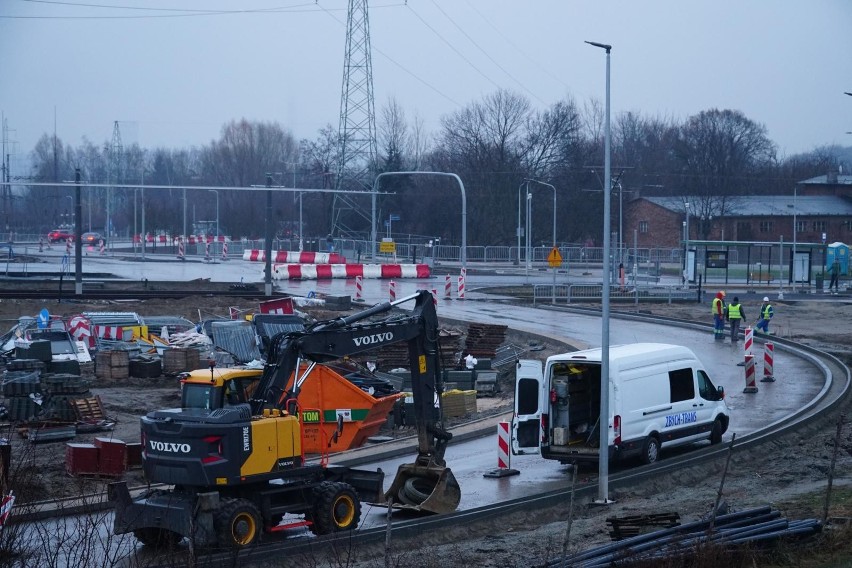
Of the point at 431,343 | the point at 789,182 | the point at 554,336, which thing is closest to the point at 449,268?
the point at 554,336

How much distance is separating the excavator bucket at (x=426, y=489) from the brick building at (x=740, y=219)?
7990 cm

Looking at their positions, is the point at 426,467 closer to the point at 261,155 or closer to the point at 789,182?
the point at 789,182

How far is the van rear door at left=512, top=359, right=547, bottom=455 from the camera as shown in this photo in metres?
18.3

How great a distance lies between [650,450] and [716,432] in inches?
101

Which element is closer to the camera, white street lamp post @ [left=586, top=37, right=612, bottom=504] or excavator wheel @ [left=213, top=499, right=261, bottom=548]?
excavator wheel @ [left=213, top=499, right=261, bottom=548]

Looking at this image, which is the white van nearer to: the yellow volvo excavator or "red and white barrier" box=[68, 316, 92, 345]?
the yellow volvo excavator

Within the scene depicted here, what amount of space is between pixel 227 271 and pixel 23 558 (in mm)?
63396

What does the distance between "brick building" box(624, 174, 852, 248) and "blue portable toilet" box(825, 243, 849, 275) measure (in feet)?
71.7

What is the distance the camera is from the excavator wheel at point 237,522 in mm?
12430

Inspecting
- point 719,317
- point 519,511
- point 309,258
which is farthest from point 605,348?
point 309,258

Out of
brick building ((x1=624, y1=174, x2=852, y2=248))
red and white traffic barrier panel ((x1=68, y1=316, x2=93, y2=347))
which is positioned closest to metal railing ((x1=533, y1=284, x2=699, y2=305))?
red and white traffic barrier panel ((x1=68, y1=316, x2=93, y2=347))

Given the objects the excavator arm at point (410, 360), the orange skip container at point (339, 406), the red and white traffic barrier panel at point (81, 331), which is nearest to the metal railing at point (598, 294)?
the red and white traffic barrier panel at point (81, 331)

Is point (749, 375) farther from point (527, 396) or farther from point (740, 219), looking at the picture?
point (740, 219)

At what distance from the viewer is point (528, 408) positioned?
1838cm
